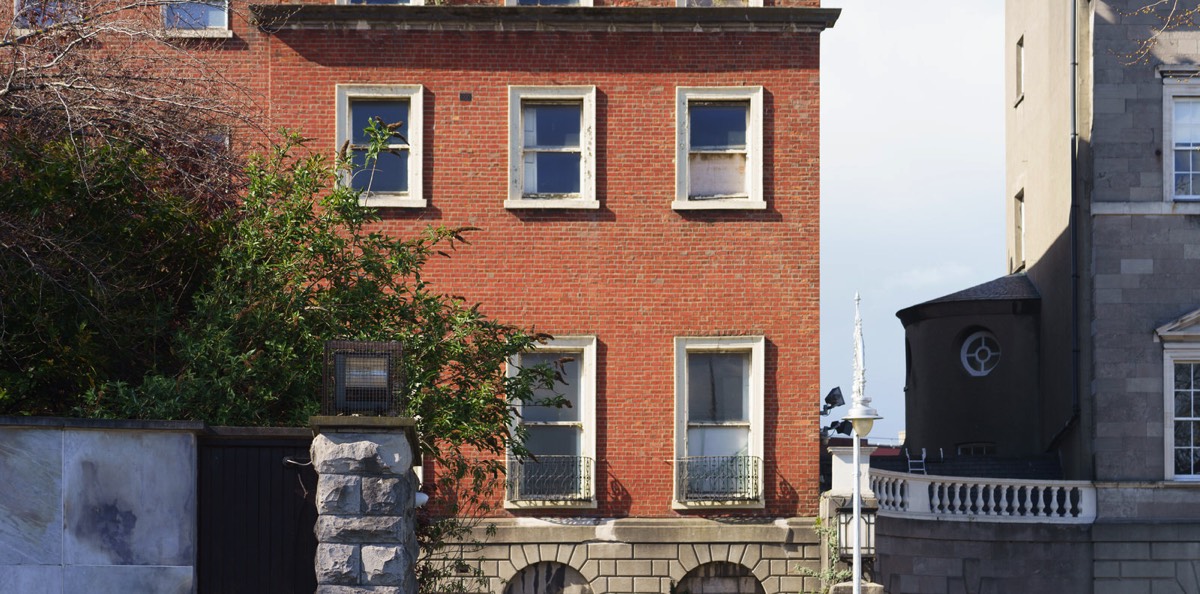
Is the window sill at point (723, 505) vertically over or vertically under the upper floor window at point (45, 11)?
under

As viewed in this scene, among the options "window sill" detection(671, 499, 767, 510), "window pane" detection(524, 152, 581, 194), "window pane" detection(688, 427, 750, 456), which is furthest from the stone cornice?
"window sill" detection(671, 499, 767, 510)

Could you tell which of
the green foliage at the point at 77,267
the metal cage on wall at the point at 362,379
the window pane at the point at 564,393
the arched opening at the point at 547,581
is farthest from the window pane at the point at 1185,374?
the metal cage on wall at the point at 362,379

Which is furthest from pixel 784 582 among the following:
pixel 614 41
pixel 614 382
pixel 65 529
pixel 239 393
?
pixel 65 529

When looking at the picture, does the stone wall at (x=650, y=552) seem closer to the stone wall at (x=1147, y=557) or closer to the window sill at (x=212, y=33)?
the stone wall at (x=1147, y=557)

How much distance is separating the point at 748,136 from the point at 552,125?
2.98 metres

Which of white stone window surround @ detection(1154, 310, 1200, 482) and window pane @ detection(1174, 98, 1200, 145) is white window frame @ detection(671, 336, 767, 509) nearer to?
white stone window surround @ detection(1154, 310, 1200, 482)

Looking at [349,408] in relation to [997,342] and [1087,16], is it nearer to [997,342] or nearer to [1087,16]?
[1087,16]

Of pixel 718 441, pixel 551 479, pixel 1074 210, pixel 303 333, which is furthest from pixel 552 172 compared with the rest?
pixel 1074 210

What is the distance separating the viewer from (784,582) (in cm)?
2502

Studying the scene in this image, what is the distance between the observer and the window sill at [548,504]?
2503 centimetres

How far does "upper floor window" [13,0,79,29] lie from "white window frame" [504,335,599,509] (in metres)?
9.22

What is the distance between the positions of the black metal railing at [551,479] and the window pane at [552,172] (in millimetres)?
4067

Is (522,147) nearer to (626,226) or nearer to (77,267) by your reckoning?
(626,226)

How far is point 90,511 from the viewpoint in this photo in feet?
45.8
